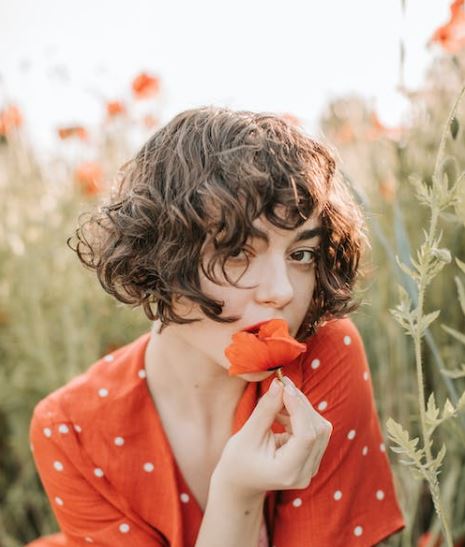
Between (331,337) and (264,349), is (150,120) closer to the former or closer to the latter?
(331,337)

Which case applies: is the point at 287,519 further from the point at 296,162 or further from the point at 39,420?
the point at 296,162

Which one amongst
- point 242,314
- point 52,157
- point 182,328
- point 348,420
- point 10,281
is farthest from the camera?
point 52,157

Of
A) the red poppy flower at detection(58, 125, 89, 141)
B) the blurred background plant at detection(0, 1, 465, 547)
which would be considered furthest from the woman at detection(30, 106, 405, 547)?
the red poppy flower at detection(58, 125, 89, 141)

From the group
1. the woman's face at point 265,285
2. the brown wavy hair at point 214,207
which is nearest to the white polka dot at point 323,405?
the brown wavy hair at point 214,207

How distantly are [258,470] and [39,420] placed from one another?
0.42 meters

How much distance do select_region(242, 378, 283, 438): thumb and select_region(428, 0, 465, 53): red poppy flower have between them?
70 cm

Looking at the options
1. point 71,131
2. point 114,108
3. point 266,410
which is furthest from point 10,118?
point 266,410

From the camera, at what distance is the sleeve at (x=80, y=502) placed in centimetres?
127

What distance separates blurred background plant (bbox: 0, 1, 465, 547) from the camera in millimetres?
1668

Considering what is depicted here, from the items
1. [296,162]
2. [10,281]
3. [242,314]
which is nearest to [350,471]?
[242,314]

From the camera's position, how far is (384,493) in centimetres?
128

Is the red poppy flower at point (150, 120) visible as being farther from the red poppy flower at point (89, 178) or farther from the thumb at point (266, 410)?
the thumb at point (266, 410)

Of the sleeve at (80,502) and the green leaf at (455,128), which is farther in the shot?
the sleeve at (80,502)

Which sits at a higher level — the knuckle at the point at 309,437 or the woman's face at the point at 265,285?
the woman's face at the point at 265,285
